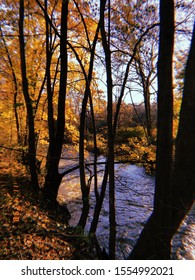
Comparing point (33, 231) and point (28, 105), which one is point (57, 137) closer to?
point (28, 105)

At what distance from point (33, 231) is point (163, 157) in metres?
3.64

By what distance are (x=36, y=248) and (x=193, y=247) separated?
4618 millimetres

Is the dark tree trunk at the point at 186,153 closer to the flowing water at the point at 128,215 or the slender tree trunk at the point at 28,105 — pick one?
the flowing water at the point at 128,215

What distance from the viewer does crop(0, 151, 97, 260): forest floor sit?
146 inches

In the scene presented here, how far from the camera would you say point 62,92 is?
607 cm

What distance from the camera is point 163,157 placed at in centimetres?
240

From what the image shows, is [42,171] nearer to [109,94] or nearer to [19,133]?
[19,133]

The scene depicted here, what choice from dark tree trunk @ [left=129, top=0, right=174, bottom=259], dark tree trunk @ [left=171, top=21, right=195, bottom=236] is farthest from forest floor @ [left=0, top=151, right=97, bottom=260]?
dark tree trunk @ [left=171, top=21, right=195, bottom=236]

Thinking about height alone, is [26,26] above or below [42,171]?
above

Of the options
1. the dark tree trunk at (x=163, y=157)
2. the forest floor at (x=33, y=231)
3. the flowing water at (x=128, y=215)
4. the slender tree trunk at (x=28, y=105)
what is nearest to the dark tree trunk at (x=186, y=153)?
→ the dark tree trunk at (x=163, y=157)

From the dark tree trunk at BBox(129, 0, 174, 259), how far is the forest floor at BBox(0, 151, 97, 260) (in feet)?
7.02

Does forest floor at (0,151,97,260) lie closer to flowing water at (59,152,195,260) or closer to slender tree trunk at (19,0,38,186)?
slender tree trunk at (19,0,38,186)

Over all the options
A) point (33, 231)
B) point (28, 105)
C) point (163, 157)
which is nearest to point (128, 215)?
point (33, 231)

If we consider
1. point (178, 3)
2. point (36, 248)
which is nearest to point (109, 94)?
point (178, 3)
